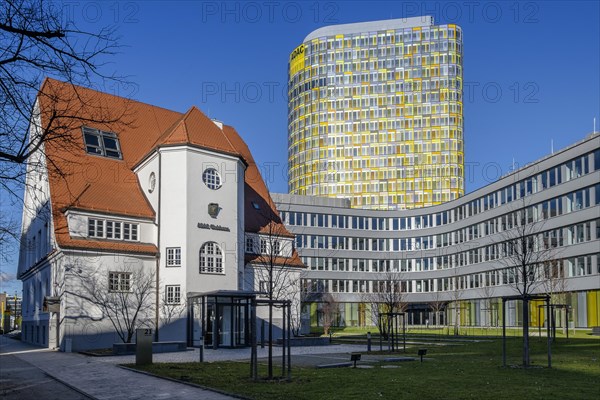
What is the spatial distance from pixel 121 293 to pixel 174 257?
419cm

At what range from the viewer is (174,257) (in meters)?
43.2

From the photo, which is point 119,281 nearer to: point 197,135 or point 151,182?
point 151,182

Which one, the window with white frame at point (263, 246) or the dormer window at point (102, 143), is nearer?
the dormer window at point (102, 143)

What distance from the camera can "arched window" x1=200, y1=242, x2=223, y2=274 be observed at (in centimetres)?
4356

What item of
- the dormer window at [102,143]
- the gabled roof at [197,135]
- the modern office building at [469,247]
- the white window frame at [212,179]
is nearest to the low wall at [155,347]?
the white window frame at [212,179]

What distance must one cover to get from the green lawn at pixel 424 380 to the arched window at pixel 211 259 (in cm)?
1710

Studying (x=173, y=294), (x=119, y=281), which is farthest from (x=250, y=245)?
(x=119, y=281)

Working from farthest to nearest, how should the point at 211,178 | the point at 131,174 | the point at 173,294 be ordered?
the point at 131,174
the point at 211,178
the point at 173,294

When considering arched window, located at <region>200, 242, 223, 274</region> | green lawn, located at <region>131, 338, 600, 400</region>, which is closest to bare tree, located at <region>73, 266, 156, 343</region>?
arched window, located at <region>200, 242, 223, 274</region>

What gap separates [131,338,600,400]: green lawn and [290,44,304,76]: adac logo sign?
406 ft

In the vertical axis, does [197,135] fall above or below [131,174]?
above

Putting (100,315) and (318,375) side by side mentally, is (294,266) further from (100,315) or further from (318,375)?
(318,375)

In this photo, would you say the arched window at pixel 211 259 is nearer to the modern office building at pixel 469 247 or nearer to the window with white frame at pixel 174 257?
the window with white frame at pixel 174 257

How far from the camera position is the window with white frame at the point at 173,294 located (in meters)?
42.8
